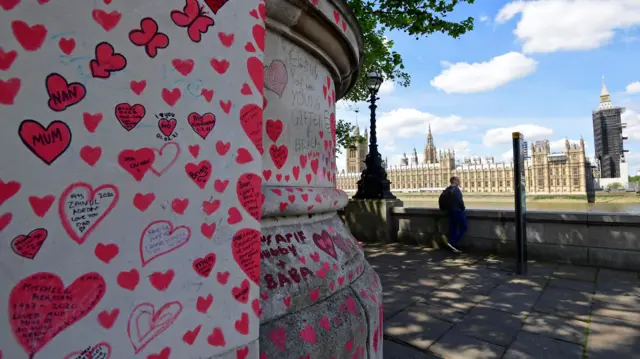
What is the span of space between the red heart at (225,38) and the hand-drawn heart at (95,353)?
103 cm

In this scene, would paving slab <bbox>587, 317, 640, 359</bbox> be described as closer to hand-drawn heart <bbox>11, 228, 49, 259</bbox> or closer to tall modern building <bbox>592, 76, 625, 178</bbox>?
hand-drawn heart <bbox>11, 228, 49, 259</bbox>

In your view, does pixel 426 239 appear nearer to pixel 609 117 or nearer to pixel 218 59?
pixel 218 59

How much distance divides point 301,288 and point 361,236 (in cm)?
760

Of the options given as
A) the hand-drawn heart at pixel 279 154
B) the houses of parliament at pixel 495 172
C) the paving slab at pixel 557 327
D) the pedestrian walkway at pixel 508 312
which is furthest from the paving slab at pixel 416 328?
the houses of parliament at pixel 495 172

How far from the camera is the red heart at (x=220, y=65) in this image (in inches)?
46.2

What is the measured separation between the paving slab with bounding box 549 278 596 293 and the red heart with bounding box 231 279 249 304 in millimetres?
5070

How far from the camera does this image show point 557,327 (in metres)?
3.27

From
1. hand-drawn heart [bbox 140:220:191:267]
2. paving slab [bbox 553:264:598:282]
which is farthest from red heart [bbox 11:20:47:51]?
paving slab [bbox 553:264:598:282]

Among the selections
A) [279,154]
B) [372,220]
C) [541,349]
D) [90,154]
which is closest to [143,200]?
[90,154]

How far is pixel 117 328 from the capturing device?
958 mm

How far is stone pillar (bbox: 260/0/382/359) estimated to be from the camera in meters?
1.50

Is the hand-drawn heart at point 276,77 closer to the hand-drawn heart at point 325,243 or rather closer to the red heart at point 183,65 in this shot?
the red heart at point 183,65

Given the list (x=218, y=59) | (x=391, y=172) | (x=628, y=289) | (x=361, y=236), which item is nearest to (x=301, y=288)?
(x=218, y=59)

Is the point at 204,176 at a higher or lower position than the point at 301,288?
higher
